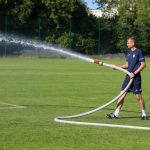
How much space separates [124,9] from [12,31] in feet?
93.6

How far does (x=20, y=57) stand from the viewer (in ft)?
204

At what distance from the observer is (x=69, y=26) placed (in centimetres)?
6856

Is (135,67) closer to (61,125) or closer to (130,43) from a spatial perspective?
(130,43)

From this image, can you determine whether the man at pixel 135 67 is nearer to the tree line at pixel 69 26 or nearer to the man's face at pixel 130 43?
the man's face at pixel 130 43

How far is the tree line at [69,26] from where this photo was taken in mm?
64625

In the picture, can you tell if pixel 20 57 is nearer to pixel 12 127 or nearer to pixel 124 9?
pixel 124 9

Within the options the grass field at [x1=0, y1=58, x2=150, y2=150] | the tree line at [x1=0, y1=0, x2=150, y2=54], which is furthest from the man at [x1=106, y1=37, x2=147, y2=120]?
the tree line at [x1=0, y1=0, x2=150, y2=54]

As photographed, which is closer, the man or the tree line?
the man

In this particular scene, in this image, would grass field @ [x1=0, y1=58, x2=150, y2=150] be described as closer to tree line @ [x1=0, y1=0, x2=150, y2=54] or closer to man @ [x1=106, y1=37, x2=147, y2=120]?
man @ [x1=106, y1=37, x2=147, y2=120]

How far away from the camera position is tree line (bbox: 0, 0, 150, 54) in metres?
64.6

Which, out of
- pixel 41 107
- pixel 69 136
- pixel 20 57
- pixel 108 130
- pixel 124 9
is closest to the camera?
pixel 69 136

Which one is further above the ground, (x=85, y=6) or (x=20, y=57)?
(x=85, y=6)

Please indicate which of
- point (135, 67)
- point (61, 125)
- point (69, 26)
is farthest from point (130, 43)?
point (69, 26)

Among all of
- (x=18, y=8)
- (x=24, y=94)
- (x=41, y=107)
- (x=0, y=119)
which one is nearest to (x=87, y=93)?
(x=24, y=94)
